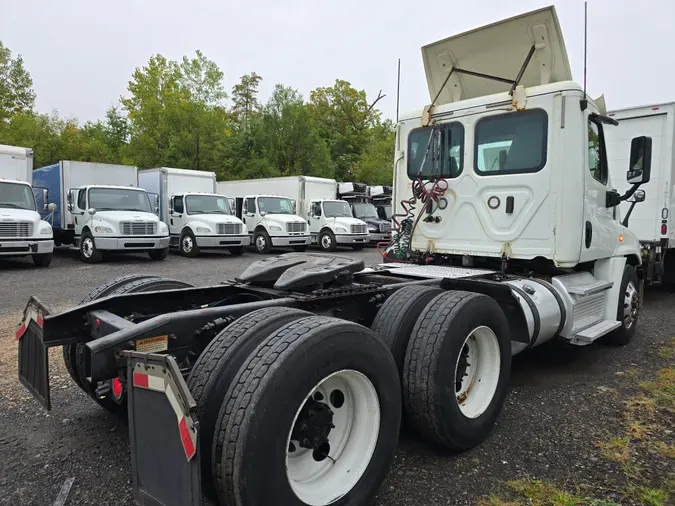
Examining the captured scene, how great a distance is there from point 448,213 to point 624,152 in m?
4.93

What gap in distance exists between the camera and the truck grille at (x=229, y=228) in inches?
632

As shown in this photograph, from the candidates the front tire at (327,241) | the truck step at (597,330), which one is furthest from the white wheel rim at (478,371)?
the front tire at (327,241)

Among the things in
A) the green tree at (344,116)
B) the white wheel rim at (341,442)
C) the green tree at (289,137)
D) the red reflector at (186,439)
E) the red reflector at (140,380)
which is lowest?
the white wheel rim at (341,442)

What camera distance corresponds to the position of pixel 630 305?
574 centimetres

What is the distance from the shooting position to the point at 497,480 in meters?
2.80

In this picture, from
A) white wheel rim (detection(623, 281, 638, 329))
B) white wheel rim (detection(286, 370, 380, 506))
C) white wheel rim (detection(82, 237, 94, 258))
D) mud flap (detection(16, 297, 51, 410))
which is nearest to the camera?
white wheel rim (detection(286, 370, 380, 506))

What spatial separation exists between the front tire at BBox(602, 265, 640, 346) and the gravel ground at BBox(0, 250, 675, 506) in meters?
0.32

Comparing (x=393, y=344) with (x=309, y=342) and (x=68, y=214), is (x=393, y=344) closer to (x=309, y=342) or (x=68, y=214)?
(x=309, y=342)

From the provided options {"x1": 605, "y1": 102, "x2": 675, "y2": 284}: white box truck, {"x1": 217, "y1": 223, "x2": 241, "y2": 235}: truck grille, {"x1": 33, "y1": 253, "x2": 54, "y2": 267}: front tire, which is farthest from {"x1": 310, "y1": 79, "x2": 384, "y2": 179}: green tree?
{"x1": 605, "y1": 102, "x2": 675, "y2": 284}: white box truck

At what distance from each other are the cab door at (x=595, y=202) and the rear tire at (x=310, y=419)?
3236mm

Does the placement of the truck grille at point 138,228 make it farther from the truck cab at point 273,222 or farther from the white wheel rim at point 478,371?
the white wheel rim at point 478,371

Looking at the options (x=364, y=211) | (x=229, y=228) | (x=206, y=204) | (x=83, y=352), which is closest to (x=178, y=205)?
(x=206, y=204)

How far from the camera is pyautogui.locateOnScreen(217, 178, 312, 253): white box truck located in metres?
18.0

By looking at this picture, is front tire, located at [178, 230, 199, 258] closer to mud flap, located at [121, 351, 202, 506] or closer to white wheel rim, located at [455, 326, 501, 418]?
white wheel rim, located at [455, 326, 501, 418]
